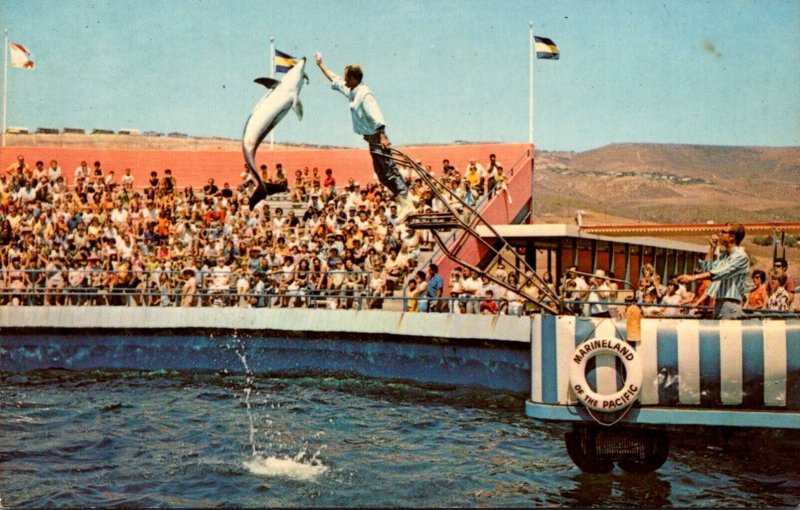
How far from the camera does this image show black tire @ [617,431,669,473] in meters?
11.7

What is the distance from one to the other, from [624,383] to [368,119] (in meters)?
4.11

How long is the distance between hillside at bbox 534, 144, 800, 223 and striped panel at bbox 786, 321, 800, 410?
102009mm

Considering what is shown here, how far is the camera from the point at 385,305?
2169 cm

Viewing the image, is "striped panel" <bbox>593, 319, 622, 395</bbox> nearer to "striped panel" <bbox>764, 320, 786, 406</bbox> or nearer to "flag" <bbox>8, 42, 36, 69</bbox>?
"striped panel" <bbox>764, 320, 786, 406</bbox>

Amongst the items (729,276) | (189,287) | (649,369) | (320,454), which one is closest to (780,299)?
(729,276)

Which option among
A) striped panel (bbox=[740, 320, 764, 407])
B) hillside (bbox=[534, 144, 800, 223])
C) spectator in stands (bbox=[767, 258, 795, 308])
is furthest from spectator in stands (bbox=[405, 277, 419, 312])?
hillside (bbox=[534, 144, 800, 223])

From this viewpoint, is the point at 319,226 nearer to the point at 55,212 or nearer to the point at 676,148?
the point at 55,212

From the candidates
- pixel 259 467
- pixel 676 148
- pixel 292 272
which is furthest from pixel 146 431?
pixel 676 148

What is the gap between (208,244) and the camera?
2459 centimetres

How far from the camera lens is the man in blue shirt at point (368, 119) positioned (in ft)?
35.0

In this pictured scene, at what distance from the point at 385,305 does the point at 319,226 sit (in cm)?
396

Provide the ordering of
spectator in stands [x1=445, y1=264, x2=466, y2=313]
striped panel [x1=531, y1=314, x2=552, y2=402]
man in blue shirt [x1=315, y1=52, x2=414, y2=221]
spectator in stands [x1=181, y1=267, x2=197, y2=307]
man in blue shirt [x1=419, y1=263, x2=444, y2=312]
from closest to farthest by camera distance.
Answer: man in blue shirt [x1=315, y1=52, x2=414, y2=221]
striped panel [x1=531, y1=314, x2=552, y2=402]
spectator in stands [x1=445, y1=264, x2=466, y2=313]
man in blue shirt [x1=419, y1=263, x2=444, y2=312]
spectator in stands [x1=181, y1=267, x2=197, y2=307]

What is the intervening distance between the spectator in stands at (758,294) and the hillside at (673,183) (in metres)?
96.8

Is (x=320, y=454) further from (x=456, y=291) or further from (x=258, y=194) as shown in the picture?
(x=456, y=291)
